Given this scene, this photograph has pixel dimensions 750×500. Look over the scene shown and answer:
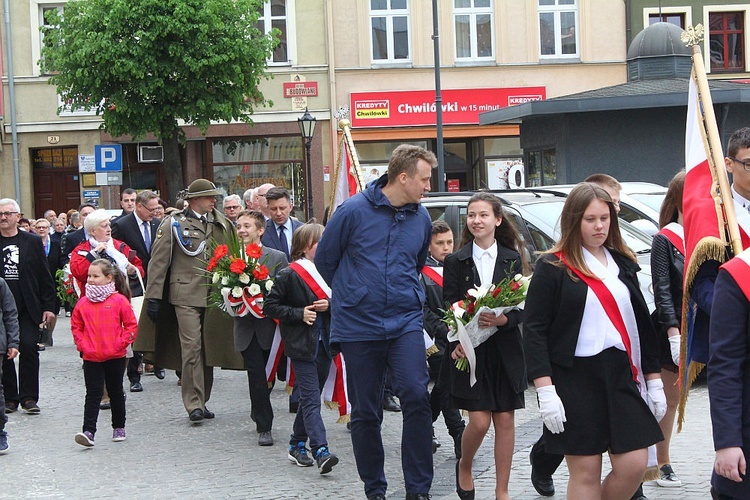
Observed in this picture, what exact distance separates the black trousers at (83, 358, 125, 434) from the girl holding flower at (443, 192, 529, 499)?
11.0 feet

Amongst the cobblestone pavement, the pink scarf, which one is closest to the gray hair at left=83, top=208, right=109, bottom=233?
the cobblestone pavement

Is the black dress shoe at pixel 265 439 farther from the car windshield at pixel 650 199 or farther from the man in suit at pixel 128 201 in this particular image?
the car windshield at pixel 650 199

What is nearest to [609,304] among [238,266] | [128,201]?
[238,266]

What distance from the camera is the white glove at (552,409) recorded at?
194 inches

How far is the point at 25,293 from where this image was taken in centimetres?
1105

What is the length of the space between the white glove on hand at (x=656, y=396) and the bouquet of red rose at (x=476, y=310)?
50.1 inches

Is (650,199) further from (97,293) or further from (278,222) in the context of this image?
(97,293)

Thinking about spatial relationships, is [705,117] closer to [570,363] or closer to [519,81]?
[570,363]

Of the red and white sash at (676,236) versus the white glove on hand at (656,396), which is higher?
the red and white sash at (676,236)

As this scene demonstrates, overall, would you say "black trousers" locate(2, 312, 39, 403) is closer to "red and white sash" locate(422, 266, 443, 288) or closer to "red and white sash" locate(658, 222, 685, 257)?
"red and white sash" locate(422, 266, 443, 288)

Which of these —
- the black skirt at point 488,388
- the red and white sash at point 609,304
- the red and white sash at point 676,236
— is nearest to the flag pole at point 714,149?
the red and white sash at point 609,304

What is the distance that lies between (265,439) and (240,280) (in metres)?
1.23

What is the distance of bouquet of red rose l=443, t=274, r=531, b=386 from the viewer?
639 cm

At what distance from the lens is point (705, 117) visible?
5102 millimetres
